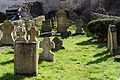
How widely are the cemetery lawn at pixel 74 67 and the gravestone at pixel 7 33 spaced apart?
136 cm

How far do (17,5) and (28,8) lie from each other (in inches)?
51.6

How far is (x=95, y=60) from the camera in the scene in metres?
11.3

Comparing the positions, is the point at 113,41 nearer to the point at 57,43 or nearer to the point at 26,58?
the point at 57,43

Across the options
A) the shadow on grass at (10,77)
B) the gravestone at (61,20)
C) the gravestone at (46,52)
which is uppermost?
the gravestone at (61,20)

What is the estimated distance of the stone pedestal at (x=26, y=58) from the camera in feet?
28.8

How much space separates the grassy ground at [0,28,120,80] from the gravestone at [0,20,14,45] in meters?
1.38

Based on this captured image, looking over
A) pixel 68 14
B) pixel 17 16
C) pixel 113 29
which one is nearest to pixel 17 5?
pixel 17 16

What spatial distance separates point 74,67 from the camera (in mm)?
10141

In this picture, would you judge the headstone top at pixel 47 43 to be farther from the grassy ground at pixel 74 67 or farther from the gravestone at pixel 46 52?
the grassy ground at pixel 74 67

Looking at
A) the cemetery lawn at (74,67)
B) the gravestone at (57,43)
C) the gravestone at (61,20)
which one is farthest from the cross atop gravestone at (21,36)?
the gravestone at (61,20)

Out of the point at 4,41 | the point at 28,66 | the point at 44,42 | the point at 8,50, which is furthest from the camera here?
the point at 4,41

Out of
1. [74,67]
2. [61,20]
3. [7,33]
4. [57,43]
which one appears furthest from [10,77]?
[61,20]

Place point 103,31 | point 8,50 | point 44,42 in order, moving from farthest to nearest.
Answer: point 103,31 → point 8,50 → point 44,42

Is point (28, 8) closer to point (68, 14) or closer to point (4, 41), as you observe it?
point (68, 14)
